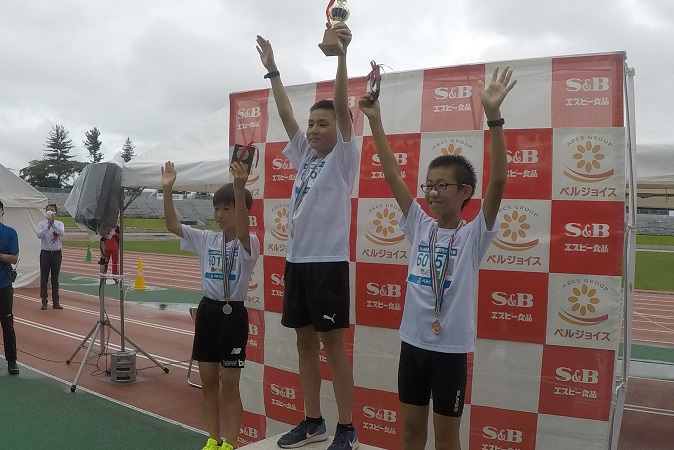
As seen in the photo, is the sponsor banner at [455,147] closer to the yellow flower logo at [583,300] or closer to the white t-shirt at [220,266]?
the yellow flower logo at [583,300]

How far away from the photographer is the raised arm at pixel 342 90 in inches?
95.7

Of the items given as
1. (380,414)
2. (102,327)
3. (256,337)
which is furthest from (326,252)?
(102,327)

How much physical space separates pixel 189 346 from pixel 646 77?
20.2 feet

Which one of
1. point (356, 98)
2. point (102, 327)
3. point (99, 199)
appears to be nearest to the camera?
point (356, 98)

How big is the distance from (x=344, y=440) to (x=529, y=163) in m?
1.75

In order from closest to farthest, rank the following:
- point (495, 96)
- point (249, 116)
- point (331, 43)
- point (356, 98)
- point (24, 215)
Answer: point (495, 96) < point (331, 43) < point (356, 98) < point (249, 116) < point (24, 215)

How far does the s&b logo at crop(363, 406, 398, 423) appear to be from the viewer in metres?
3.48

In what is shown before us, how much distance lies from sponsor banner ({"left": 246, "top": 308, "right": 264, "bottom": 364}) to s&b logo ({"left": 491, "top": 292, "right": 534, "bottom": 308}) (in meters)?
1.68

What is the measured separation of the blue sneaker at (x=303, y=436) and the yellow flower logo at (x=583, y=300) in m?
1.47

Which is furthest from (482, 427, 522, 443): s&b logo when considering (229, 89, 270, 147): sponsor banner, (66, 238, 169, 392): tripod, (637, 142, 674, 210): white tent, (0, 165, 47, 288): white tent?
(0, 165, 47, 288): white tent

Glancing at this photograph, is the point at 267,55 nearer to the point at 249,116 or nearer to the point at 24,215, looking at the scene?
the point at 249,116

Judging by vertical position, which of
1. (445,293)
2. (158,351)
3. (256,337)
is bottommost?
(158,351)

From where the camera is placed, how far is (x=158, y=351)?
7.35 meters

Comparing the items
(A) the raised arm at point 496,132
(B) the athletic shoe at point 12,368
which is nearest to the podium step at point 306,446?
(A) the raised arm at point 496,132
